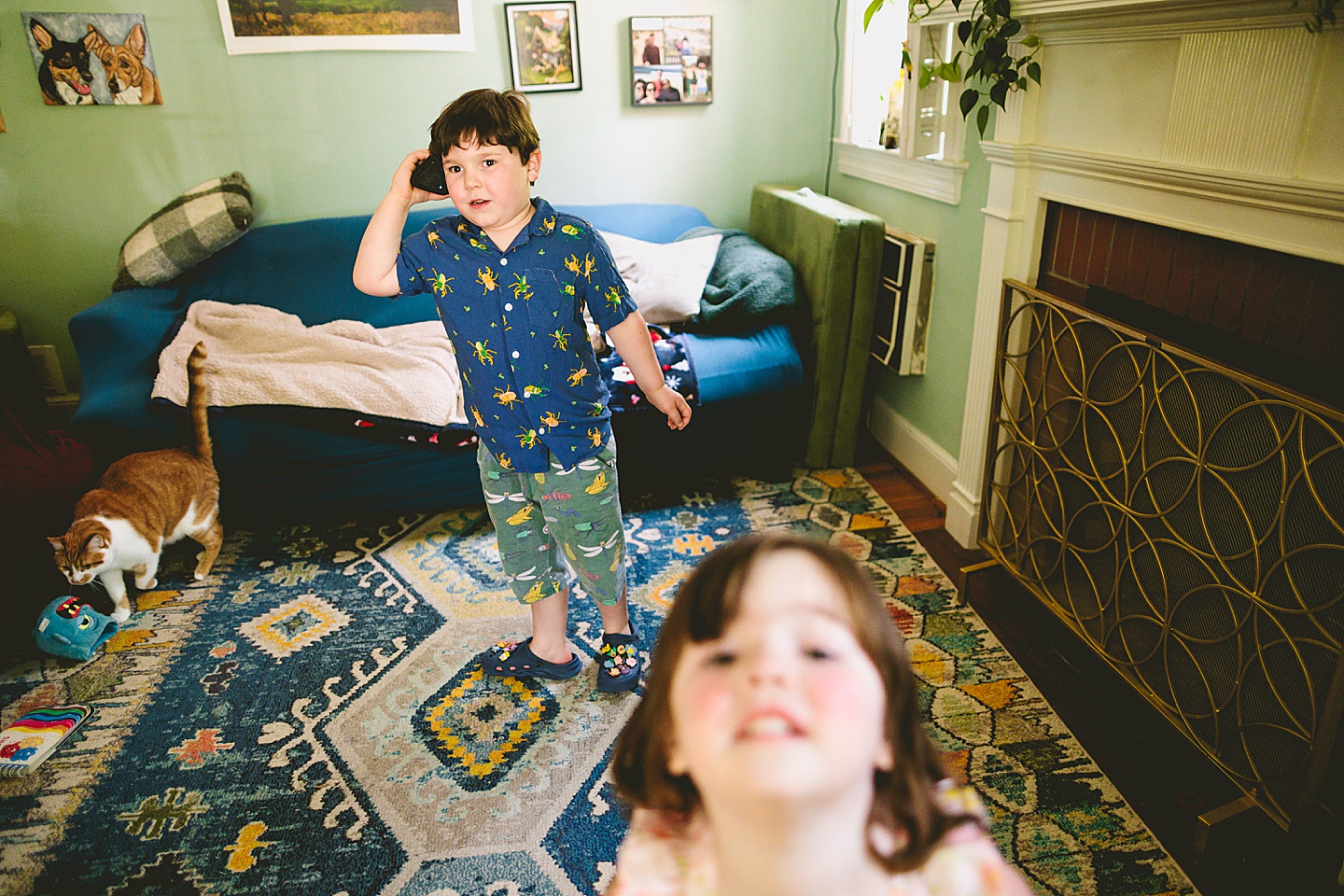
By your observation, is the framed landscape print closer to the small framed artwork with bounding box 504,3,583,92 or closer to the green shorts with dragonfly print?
the small framed artwork with bounding box 504,3,583,92

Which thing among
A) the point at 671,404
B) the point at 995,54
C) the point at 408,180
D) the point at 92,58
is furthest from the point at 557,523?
the point at 92,58

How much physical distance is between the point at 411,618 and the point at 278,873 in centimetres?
70

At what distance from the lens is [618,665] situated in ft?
5.73

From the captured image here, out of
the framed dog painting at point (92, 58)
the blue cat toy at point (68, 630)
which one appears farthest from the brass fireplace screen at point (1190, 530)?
the framed dog painting at point (92, 58)

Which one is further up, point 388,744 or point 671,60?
point 671,60

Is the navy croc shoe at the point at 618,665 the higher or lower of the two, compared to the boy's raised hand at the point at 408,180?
lower

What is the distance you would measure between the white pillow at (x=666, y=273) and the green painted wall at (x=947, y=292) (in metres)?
0.61

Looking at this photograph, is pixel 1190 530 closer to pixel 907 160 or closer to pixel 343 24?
pixel 907 160

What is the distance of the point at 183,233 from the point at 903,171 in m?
2.33

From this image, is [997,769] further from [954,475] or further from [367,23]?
[367,23]

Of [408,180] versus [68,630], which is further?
[68,630]

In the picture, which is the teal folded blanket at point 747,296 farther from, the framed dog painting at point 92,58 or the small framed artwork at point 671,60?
the framed dog painting at point 92,58

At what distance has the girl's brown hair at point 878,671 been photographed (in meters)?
0.61

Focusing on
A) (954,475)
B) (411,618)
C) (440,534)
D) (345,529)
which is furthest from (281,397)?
(954,475)
